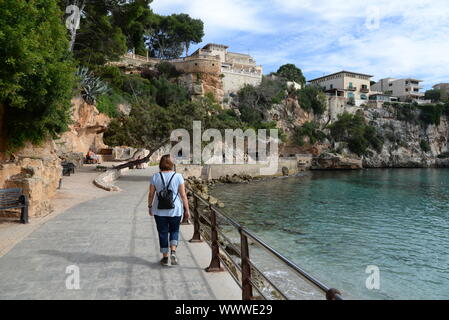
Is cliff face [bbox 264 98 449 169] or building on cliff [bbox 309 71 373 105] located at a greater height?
building on cliff [bbox 309 71 373 105]

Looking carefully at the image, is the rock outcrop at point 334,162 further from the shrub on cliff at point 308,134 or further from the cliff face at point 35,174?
the cliff face at point 35,174

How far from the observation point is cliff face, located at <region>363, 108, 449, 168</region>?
64.8m

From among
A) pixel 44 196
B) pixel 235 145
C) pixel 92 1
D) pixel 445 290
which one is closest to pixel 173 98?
pixel 235 145

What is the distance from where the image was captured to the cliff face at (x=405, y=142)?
64750 mm

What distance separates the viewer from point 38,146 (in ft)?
40.5

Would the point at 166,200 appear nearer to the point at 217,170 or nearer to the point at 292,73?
the point at 217,170

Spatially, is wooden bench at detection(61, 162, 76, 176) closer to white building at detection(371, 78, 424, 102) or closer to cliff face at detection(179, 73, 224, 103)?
cliff face at detection(179, 73, 224, 103)

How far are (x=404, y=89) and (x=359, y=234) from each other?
8353cm

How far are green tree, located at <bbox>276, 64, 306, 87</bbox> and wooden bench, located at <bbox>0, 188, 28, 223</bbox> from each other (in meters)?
64.8

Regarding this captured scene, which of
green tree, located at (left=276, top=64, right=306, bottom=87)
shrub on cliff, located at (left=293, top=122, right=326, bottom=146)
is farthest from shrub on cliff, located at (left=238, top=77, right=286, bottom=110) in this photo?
green tree, located at (left=276, top=64, right=306, bottom=87)

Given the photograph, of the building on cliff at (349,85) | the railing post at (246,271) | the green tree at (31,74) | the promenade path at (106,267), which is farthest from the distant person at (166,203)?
the building on cliff at (349,85)
